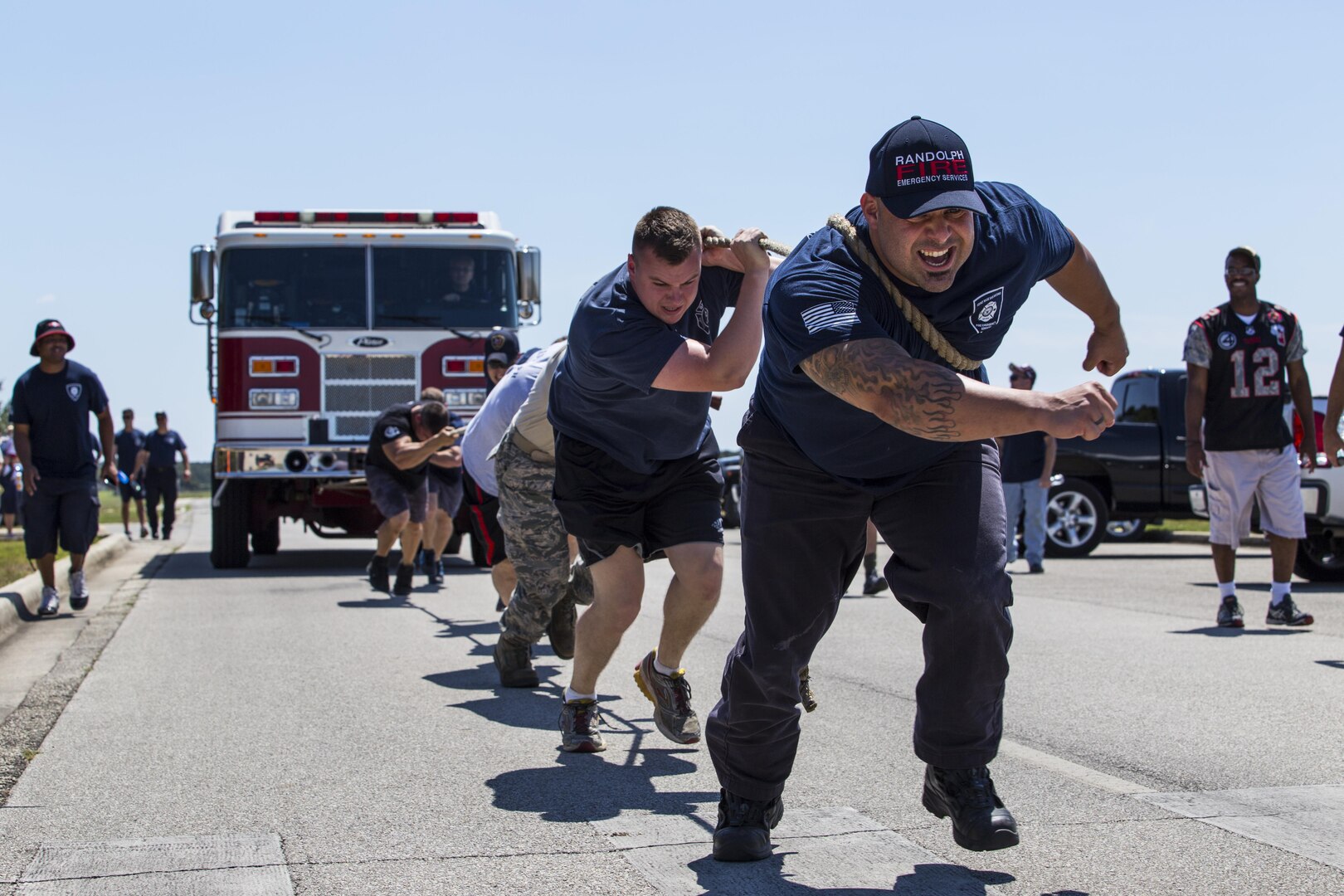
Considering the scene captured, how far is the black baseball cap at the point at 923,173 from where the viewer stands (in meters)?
3.45

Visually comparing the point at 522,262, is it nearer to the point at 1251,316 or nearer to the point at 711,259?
the point at 1251,316

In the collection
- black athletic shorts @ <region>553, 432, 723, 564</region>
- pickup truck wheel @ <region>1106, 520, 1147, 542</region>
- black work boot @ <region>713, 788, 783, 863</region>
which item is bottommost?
pickup truck wheel @ <region>1106, 520, 1147, 542</region>

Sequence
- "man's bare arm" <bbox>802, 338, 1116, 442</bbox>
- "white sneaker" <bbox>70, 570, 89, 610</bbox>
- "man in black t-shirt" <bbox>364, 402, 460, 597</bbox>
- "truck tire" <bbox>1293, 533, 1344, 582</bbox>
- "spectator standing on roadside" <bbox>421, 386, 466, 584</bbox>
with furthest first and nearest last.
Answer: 1. "spectator standing on roadside" <bbox>421, 386, 466, 584</bbox>
2. "truck tire" <bbox>1293, 533, 1344, 582</bbox>
3. "man in black t-shirt" <bbox>364, 402, 460, 597</bbox>
4. "white sneaker" <bbox>70, 570, 89, 610</bbox>
5. "man's bare arm" <bbox>802, 338, 1116, 442</bbox>

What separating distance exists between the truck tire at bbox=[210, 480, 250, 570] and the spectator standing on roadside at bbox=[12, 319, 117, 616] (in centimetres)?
434

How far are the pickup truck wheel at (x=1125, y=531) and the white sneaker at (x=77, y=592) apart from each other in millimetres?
12262

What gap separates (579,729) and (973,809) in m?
2.11

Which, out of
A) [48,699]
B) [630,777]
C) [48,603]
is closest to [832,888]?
[630,777]

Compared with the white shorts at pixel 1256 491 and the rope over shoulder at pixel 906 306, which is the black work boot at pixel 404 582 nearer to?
the white shorts at pixel 1256 491

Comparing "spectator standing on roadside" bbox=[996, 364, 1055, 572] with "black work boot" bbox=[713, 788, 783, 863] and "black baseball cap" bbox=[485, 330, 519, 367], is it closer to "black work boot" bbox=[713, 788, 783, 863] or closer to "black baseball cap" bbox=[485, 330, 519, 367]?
"black baseball cap" bbox=[485, 330, 519, 367]

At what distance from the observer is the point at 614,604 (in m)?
5.37

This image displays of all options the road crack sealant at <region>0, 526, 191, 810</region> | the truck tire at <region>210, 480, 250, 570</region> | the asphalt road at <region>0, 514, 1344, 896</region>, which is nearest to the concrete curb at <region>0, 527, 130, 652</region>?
the road crack sealant at <region>0, 526, 191, 810</region>

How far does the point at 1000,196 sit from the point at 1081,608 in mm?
6759

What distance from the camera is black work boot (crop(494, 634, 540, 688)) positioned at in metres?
6.98

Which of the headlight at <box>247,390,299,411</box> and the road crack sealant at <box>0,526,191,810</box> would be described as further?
the headlight at <box>247,390,299,411</box>
